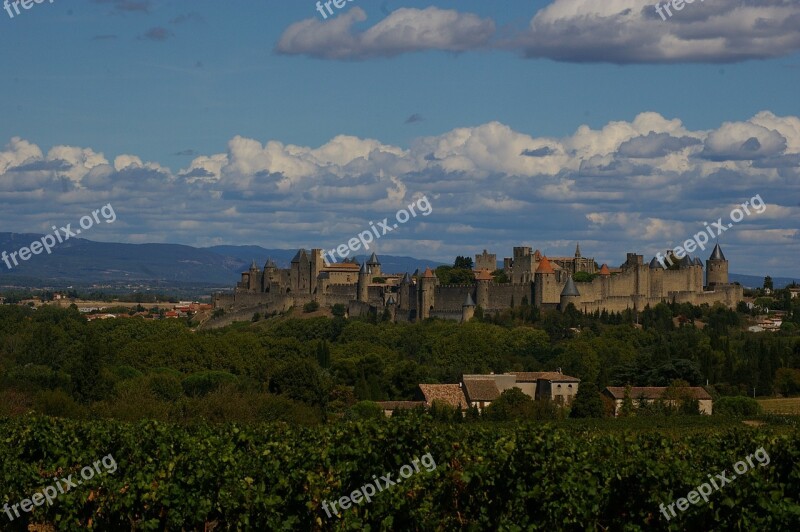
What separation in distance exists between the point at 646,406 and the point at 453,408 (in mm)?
8199

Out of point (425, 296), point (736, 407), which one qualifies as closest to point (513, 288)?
point (425, 296)

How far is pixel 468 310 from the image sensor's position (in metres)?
94.7

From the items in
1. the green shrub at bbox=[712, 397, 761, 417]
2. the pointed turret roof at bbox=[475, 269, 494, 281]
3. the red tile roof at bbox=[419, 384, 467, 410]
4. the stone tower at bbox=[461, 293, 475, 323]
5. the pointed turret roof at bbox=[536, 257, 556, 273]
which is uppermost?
the pointed turret roof at bbox=[536, 257, 556, 273]

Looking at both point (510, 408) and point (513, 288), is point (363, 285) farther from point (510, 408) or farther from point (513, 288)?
point (510, 408)

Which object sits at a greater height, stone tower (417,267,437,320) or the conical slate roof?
the conical slate roof

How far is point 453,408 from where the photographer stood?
5584 cm

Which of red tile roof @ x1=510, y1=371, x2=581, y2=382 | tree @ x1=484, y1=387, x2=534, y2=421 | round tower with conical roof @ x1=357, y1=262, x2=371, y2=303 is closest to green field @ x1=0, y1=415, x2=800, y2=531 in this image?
tree @ x1=484, y1=387, x2=534, y2=421

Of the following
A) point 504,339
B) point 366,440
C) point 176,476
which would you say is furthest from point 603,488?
point 504,339

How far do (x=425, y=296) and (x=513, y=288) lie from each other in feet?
23.0

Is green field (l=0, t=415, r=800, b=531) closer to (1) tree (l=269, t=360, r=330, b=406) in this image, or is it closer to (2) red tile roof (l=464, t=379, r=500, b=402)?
(1) tree (l=269, t=360, r=330, b=406)

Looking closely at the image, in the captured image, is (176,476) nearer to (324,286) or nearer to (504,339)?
(504,339)

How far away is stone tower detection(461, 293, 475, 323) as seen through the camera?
9456 centimetres

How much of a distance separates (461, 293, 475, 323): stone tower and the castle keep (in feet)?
0.23

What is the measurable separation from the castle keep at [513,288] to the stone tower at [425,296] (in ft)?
0.24
